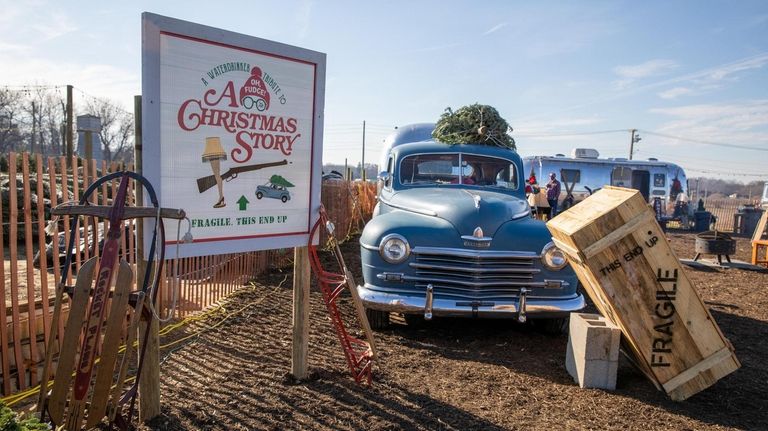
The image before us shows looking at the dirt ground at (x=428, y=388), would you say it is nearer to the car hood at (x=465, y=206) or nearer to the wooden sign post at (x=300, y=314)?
the wooden sign post at (x=300, y=314)

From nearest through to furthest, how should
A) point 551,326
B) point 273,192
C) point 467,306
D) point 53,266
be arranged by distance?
point 273,192 < point 467,306 < point 53,266 < point 551,326

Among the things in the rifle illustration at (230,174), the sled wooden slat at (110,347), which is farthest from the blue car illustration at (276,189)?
the sled wooden slat at (110,347)

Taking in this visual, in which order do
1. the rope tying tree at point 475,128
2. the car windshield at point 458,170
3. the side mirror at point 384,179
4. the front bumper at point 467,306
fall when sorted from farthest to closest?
the rope tying tree at point 475,128, the side mirror at point 384,179, the car windshield at point 458,170, the front bumper at point 467,306

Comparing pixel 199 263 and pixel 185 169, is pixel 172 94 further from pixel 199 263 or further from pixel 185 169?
pixel 199 263

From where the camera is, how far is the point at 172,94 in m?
2.97

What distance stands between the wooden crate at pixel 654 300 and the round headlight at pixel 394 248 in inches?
65.4

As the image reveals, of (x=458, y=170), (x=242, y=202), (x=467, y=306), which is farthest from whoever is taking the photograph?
(x=458, y=170)

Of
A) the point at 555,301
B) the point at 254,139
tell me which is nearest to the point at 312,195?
the point at 254,139

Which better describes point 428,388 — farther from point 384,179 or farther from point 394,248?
point 384,179

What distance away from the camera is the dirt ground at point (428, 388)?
10.6 ft

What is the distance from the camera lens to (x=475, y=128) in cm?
691

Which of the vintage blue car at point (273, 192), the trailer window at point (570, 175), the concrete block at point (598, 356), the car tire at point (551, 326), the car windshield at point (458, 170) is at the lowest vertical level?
the car tire at point (551, 326)

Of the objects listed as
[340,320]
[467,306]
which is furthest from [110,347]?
[467,306]

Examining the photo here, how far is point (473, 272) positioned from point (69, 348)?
330 centimetres
